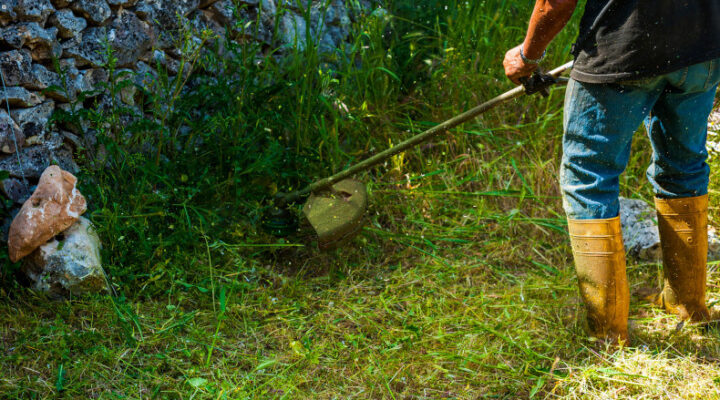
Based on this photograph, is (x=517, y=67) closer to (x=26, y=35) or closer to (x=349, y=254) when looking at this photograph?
(x=349, y=254)

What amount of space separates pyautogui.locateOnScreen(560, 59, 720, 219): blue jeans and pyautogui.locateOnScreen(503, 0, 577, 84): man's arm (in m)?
0.18

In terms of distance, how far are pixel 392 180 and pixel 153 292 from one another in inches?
60.4

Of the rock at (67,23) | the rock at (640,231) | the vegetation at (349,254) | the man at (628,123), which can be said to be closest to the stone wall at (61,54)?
the rock at (67,23)

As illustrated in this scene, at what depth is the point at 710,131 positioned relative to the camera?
3336 mm

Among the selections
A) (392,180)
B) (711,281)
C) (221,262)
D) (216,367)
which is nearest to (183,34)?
(221,262)

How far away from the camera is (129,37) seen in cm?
304

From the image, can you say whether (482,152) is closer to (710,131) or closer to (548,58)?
(548,58)

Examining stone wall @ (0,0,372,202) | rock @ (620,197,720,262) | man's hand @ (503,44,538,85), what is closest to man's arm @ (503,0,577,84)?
man's hand @ (503,44,538,85)

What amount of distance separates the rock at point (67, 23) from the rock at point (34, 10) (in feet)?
0.12

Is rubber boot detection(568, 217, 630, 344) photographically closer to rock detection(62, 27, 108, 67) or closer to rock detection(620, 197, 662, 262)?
rock detection(620, 197, 662, 262)

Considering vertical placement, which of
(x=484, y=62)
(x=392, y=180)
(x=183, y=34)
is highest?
(x=183, y=34)

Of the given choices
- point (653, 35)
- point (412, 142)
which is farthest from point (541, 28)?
point (412, 142)

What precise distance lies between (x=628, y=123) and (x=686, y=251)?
26.6 inches

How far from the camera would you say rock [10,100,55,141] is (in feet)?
8.87
